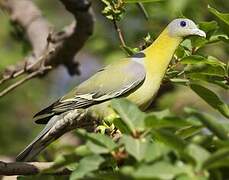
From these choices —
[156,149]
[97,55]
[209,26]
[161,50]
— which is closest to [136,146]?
[156,149]

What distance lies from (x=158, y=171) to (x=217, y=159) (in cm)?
13

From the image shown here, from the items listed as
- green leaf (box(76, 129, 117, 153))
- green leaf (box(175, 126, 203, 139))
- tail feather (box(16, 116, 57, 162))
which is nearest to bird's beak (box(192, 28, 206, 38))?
tail feather (box(16, 116, 57, 162))

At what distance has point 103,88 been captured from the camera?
3352 mm

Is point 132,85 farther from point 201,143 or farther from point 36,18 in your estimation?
point 201,143

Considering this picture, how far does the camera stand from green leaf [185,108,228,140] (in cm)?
145

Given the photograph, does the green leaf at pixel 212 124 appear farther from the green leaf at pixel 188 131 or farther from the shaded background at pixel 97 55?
the shaded background at pixel 97 55

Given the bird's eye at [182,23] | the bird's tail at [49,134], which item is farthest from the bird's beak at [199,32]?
the bird's tail at [49,134]

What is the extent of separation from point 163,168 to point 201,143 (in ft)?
0.61

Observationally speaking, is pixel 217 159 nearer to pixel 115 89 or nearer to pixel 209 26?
pixel 209 26

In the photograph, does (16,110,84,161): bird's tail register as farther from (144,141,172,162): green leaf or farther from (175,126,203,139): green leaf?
(144,141,172,162): green leaf

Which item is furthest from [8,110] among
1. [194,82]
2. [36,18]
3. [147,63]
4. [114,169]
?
[114,169]

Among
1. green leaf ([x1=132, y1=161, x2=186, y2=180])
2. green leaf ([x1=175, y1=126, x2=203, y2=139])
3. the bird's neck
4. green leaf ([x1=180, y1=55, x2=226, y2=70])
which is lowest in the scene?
the bird's neck

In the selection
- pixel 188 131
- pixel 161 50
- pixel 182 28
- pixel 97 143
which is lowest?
pixel 161 50

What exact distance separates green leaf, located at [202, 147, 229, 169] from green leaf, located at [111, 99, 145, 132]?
0.79 feet
